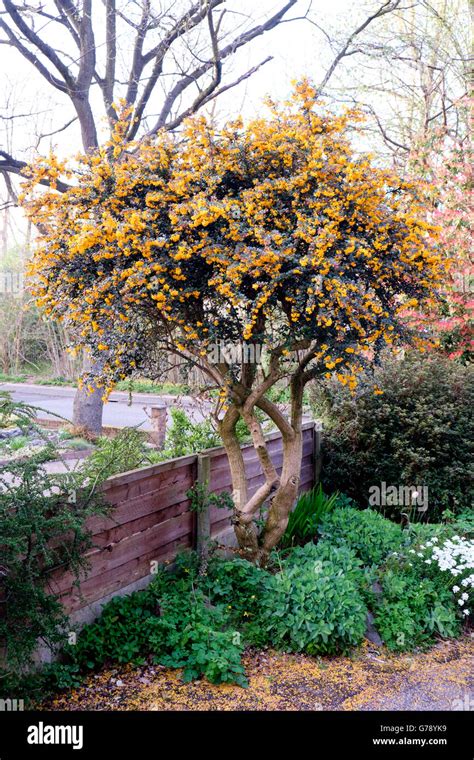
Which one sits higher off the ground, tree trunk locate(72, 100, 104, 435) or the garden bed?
tree trunk locate(72, 100, 104, 435)

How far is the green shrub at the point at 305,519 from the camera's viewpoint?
5602 mm

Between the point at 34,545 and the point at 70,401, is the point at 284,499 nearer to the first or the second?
the point at 34,545

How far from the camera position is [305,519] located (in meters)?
5.75

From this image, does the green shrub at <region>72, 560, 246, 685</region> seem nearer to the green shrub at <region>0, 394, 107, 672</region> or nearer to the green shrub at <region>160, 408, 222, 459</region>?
the green shrub at <region>0, 394, 107, 672</region>

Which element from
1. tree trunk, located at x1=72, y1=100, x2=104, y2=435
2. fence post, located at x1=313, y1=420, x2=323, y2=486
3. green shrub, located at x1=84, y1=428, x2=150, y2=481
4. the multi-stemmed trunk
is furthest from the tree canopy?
tree trunk, located at x1=72, y1=100, x2=104, y2=435

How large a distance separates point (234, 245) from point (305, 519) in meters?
2.87

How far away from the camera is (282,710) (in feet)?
11.4

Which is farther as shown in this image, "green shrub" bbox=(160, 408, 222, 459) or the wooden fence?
"green shrub" bbox=(160, 408, 222, 459)

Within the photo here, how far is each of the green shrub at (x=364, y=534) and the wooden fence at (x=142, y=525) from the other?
37.7 inches

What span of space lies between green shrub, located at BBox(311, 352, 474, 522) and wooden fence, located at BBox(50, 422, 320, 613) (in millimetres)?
1933

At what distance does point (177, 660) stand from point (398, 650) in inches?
61.0

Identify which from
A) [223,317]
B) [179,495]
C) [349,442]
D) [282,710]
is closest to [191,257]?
[223,317]

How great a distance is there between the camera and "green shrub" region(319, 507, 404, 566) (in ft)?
17.3
